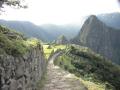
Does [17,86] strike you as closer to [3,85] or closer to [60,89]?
[3,85]

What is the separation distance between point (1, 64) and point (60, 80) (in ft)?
46.7

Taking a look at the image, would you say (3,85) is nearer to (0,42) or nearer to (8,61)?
(8,61)

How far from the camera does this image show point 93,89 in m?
20.8

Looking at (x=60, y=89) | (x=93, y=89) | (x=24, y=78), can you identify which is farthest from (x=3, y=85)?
(x=93, y=89)

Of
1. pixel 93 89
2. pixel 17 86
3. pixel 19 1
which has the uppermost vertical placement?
pixel 19 1

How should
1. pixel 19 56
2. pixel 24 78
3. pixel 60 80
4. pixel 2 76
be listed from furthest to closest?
pixel 60 80 → pixel 24 78 → pixel 19 56 → pixel 2 76

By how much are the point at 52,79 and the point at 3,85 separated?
15.0 m

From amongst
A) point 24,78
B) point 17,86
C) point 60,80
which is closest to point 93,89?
point 60,80

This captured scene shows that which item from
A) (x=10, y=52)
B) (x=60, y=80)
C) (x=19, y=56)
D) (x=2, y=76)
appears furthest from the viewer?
(x=60, y=80)

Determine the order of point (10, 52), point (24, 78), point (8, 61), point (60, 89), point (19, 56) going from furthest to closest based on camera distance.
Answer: point (60, 89) < point (24, 78) < point (19, 56) < point (10, 52) < point (8, 61)

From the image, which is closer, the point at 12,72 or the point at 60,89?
the point at 12,72

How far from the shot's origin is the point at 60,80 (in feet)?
78.7

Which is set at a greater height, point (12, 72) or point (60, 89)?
point (12, 72)

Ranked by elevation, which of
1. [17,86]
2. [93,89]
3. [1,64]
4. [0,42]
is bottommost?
[93,89]
